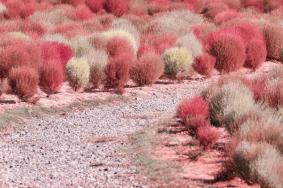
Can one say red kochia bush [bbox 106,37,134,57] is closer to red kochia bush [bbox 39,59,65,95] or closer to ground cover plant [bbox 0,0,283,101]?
ground cover plant [bbox 0,0,283,101]

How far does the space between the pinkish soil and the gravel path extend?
2 centimetres

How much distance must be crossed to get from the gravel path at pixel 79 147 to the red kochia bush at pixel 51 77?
Result: 1.73m

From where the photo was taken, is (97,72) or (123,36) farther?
(123,36)

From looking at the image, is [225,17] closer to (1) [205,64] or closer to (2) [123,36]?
(2) [123,36]

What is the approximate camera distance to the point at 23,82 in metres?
16.6

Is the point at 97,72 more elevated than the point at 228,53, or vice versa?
the point at 228,53

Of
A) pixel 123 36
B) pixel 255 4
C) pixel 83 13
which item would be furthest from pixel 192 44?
pixel 255 4

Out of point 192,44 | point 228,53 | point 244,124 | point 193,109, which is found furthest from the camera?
point 192,44

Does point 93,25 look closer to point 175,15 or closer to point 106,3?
point 175,15

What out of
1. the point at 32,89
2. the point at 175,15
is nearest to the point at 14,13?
the point at 175,15

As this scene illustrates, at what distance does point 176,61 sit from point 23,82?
4.90 m

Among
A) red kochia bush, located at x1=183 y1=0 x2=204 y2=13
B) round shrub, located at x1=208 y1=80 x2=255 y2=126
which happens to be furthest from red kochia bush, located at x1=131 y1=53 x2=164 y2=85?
red kochia bush, located at x1=183 y1=0 x2=204 y2=13

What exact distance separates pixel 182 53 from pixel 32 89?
5178 millimetres

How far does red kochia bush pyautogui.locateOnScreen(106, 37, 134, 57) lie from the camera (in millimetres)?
21125
